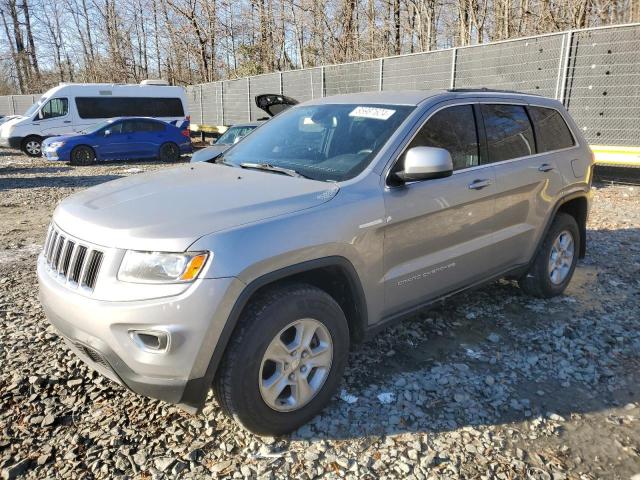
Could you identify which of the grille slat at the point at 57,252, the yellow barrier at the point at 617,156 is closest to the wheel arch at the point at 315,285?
the grille slat at the point at 57,252

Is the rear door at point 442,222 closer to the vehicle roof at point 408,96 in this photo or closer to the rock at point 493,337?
the vehicle roof at point 408,96

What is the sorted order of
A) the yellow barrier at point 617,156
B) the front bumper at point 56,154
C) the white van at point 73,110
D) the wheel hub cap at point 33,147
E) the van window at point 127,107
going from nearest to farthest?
the yellow barrier at point 617,156 → the front bumper at point 56,154 → the white van at point 73,110 → the wheel hub cap at point 33,147 → the van window at point 127,107

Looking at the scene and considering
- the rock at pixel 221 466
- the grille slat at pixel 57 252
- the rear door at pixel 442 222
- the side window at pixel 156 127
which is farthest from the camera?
the side window at pixel 156 127

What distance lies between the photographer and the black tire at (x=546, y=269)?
175 inches

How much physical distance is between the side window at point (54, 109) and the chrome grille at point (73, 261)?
17129 millimetres

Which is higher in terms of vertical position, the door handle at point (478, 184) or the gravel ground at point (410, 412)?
the door handle at point (478, 184)

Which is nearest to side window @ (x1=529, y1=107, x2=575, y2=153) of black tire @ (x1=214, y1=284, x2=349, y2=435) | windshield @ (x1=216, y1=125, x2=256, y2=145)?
black tire @ (x1=214, y1=284, x2=349, y2=435)

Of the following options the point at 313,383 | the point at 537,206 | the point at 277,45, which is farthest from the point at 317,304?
the point at 277,45

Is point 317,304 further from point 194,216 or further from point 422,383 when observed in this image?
point 422,383

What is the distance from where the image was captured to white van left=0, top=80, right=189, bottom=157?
1747 centimetres

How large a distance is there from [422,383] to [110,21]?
44.1m

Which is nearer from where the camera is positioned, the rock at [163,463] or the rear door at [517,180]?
the rock at [163,463]

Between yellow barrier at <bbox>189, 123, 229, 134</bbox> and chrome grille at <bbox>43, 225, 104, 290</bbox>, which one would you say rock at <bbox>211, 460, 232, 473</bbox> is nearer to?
chrome grille at <bbox>43, 225, 104, 290</bbox>

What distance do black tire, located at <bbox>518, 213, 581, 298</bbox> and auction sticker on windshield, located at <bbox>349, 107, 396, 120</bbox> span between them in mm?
2020
